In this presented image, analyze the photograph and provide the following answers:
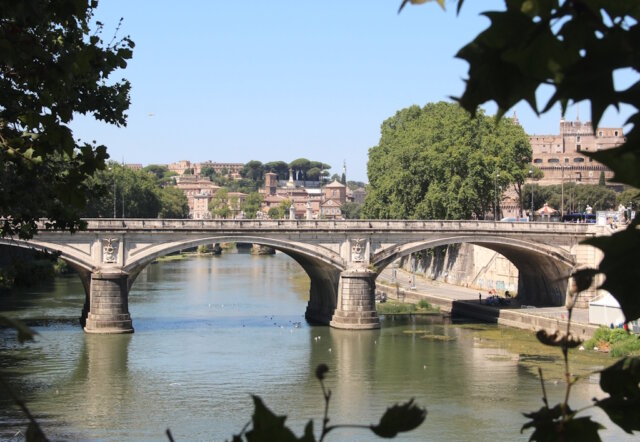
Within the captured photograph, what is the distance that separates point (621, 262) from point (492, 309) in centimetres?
3924

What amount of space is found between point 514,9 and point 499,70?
13cm

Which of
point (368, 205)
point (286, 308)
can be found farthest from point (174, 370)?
point (368, 205)

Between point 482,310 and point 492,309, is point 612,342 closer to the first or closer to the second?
point 492,309

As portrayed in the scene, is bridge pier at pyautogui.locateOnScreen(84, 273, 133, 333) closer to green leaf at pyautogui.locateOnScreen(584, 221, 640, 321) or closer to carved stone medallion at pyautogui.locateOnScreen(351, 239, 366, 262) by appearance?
carved stone medallion at pyautogui.locateOnScreen(351, 239, 366, 262)

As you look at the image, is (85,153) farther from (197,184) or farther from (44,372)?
(197,184)

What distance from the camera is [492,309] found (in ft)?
133

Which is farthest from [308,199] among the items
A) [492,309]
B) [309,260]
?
[492,309]

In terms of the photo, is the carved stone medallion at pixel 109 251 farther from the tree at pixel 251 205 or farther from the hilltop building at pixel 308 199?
the tree at pixel 251 205

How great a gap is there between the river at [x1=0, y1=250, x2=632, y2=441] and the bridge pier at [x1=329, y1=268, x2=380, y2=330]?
104cm

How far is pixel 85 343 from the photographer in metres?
32.9

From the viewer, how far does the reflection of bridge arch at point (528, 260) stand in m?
41.1

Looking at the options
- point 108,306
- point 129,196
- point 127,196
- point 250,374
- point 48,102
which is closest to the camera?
point 48,102

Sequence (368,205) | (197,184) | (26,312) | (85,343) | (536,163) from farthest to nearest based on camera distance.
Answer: (197,184) → (536,163) → (368,205) → (26,312) → (85,343)

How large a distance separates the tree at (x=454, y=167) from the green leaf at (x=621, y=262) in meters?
50.8
